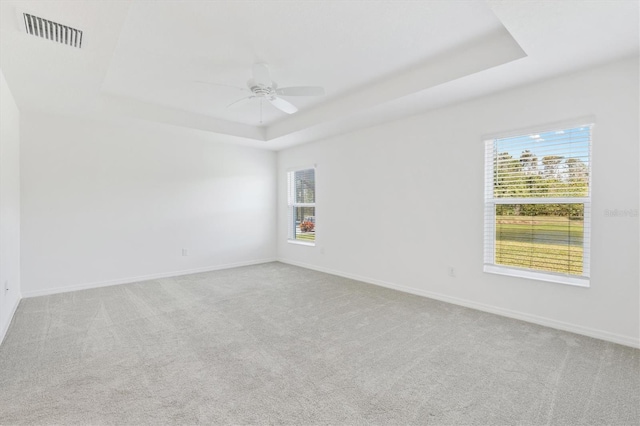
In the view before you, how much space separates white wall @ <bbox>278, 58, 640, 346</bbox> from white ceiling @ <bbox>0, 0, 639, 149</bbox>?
305 mm

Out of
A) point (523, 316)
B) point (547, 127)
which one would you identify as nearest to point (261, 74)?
point (547, 127)

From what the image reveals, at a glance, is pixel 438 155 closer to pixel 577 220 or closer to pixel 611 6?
pixel 577 220

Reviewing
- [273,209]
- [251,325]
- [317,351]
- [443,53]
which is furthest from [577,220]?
[273,209]

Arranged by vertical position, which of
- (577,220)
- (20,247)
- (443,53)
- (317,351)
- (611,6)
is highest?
(443,53)

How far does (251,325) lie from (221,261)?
3.06 m

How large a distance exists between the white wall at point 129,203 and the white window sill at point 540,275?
441cm

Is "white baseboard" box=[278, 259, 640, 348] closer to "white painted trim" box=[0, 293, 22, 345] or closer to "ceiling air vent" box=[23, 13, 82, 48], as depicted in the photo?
"white painted trim" box=[0, 293, 22, 345]

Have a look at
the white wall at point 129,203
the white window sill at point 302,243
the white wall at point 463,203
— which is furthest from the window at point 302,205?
the white wall at point 129,203

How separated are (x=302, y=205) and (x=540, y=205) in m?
4.00

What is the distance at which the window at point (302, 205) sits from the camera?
237 inches

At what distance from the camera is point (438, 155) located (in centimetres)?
390

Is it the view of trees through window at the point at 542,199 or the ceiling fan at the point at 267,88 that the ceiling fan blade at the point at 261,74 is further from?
the view of trees through window at the point at 542,199

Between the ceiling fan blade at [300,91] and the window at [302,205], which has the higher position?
the ceiling fan blade at [300,91]

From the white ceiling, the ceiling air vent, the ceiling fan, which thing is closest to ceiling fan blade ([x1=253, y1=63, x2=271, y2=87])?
the ceiling fan
